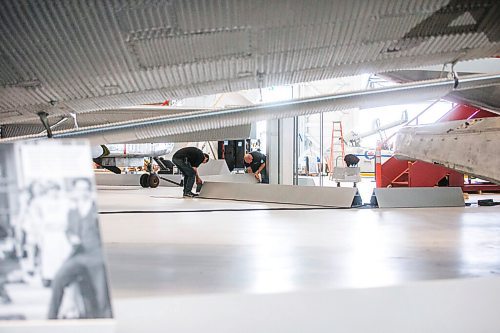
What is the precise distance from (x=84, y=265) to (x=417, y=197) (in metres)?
3.08

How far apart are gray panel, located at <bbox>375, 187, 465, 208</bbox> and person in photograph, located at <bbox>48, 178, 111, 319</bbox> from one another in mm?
2842

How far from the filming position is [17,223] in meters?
0.54

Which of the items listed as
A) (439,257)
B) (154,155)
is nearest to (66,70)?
(439,257)

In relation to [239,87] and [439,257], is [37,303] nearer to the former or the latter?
[239,87]

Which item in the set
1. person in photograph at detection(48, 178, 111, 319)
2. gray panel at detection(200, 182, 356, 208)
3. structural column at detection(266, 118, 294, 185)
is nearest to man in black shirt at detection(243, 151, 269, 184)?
structural column at detection(266, 118, 294, 185)

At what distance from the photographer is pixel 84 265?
0.54 m

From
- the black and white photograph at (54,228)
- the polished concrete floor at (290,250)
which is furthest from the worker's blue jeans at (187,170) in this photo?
the black and white photograph at (54,228)

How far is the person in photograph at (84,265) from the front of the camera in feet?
1.77

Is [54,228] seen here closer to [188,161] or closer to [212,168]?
[188,161]

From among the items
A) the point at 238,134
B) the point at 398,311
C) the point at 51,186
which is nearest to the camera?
the point at 51,186

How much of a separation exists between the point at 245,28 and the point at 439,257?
96 centimetres

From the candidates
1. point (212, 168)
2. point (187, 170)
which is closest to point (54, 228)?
point (187, 170)

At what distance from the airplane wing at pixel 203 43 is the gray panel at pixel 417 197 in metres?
1.89

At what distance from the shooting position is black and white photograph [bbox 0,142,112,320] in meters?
0.54
